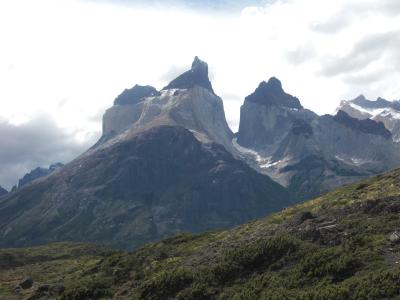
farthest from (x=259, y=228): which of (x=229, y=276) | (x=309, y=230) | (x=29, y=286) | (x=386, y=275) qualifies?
(x=29, y=286)

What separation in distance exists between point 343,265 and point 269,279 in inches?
237

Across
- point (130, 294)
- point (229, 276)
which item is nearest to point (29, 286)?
point (130, 294)

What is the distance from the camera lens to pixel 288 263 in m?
43.6

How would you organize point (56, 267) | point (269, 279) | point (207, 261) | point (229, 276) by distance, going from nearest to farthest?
1. point (269, 279)
2. point (229, 276)
3. point (207, 261)
4. point (56, 267)

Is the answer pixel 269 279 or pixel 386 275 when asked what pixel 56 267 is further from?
pixel 386 275

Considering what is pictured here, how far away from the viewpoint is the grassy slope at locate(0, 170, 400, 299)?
1430 inches

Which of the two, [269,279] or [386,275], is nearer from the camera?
[386,275]

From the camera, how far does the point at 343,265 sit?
37844 millimetres

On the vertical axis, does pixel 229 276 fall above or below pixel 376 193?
below

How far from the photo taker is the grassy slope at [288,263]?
3631 centimetres

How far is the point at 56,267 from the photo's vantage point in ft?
329

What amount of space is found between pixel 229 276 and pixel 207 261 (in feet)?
25.0

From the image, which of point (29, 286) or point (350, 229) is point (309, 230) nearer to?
point (350, 229)

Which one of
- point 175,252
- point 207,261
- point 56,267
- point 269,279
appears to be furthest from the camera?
point 56,267
